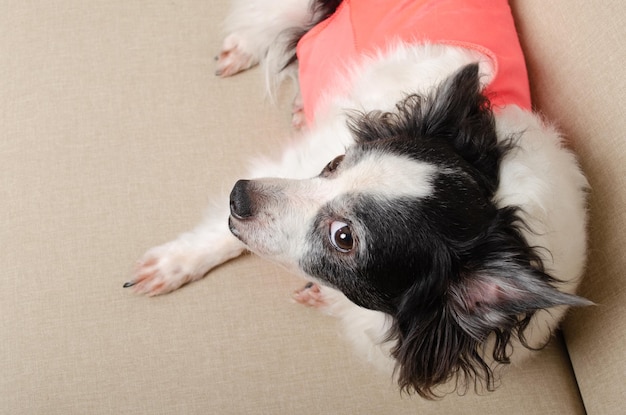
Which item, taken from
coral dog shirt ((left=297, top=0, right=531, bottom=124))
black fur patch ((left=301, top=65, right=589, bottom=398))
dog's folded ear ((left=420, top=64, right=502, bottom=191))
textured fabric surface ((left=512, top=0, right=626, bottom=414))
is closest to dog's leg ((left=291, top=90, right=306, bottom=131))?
coral dog shirt ((left=297, top=0, right=531, bottom=124))

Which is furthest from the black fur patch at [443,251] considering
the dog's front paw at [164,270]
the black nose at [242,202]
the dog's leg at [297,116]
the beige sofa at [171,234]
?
the dog's leg at [297,116]

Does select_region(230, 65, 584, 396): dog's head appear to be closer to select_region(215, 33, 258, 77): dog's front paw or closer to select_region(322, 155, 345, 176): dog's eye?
select_region(322, 155, 345, 176): dog's eye

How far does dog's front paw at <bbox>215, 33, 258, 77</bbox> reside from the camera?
1.81 meters

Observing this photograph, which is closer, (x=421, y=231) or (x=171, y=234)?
(x=421, y=231)

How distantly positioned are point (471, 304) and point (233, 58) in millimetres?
1150

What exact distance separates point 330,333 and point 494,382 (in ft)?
1.48

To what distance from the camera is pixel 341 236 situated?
1232 mm

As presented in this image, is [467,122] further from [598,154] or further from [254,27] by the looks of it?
[254,27]

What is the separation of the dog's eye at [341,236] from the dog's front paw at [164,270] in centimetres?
50

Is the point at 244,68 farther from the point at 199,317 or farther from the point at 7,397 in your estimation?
the point at 7,397

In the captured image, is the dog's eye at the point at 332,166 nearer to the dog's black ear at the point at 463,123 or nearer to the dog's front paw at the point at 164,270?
the dog's black ear at the point at 463,123

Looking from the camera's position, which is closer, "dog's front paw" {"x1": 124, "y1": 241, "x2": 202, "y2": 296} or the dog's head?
the dog's head

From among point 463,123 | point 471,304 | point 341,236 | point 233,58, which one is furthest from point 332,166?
point 233,58

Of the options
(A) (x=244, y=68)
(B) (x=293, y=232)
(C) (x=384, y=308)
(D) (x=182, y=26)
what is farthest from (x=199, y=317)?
(D) (x=182, y=26)
